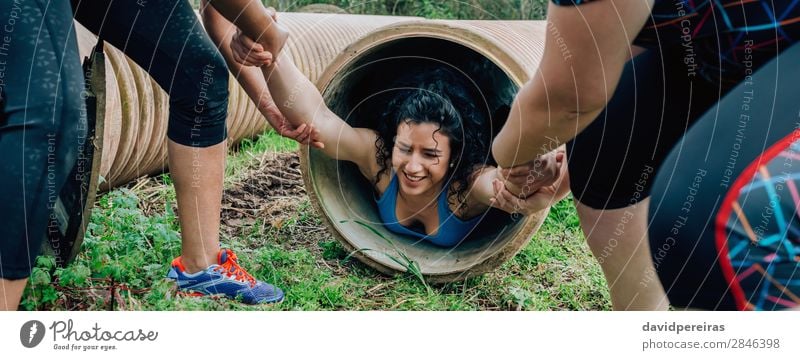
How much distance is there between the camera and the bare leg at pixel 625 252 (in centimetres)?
128

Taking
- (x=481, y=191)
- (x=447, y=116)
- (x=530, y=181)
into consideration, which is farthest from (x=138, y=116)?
(x=530, y=181)

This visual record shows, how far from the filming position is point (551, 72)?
92cm

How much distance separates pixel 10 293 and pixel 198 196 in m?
0.38

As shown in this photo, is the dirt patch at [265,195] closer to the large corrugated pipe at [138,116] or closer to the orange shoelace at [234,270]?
the large corrugated pipe at [138,116]

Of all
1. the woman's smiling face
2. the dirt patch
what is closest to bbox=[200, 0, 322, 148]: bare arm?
the woman's smiling face

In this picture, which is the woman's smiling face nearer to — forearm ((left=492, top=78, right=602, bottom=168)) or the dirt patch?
the dirt patch

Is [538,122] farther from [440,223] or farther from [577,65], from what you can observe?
[440,223]

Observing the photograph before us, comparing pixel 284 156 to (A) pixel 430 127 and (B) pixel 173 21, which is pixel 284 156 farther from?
(B) pixel 173 21

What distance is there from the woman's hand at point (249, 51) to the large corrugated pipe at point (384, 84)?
28 cm

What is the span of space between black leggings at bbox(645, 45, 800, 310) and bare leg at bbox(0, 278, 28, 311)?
91 cm

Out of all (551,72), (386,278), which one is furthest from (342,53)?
(551,72)

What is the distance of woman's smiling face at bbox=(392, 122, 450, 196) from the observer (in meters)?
1.99

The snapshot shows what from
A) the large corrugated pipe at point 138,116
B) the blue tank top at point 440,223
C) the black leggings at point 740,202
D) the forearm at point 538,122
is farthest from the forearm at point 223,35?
the black leggings at point 740,202
